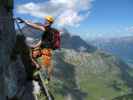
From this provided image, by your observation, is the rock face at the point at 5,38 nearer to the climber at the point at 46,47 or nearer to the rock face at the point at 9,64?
the rock face at the point at 9,64

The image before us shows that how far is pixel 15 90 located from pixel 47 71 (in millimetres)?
7939

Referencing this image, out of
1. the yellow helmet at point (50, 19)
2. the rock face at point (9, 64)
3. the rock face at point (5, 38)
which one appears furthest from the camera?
the yellow helmet at point (50, 19)

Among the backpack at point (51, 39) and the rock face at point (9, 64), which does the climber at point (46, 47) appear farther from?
the rock face at point (9, 64)

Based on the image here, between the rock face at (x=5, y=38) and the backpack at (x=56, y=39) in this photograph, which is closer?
the rock face at (x=5, y=38)

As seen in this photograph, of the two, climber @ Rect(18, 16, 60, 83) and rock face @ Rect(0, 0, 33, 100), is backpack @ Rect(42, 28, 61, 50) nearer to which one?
climber @ Rect(18, 16, 60, 83)

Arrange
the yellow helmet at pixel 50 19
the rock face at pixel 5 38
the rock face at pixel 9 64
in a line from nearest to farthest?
1. the rock face at pixel 5 38
2. the rock face at pixel 9 64
3. the yellow helmet at pixel 50 19

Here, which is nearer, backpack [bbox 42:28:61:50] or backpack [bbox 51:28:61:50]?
backpack [bbox 42:28:61:50]

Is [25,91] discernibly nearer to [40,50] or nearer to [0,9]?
[40,50]

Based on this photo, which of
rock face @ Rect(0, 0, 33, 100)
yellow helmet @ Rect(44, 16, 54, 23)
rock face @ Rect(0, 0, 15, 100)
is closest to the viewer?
rock face @ Rect(0, 0, 15, 100)

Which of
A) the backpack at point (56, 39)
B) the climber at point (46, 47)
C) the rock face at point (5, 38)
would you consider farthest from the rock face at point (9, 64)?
the backpack at point (56, 39)

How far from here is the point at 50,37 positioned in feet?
93.9

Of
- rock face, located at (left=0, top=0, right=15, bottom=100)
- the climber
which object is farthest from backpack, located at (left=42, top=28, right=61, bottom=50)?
rock face, located at (left=0, top=0, right=15, bottom=100)

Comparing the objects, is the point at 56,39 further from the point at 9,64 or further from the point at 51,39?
the point at 9,64

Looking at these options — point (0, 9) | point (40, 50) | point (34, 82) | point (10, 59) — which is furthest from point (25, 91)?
point (0, 9)
